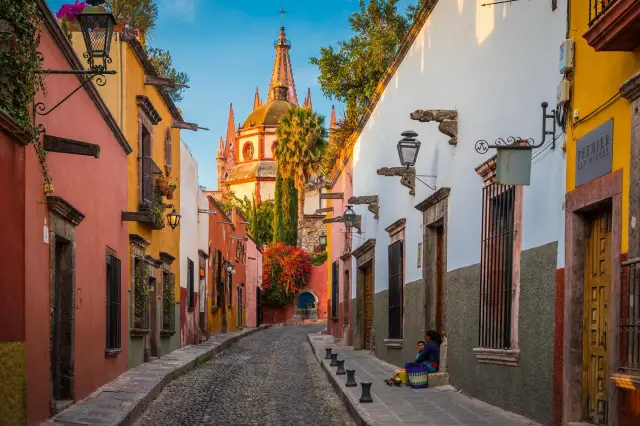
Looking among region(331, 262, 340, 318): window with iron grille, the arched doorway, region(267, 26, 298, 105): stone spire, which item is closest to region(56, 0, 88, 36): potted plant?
region(331, 262, 340, 318): window with iron grille

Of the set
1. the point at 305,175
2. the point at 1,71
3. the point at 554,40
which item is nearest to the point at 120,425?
the point at 1,71

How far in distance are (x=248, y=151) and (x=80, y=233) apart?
7394 cm

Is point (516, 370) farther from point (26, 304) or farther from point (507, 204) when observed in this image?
point (26, 304)

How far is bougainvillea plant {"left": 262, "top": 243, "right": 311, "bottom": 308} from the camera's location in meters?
53.2

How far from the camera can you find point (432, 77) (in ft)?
45.1

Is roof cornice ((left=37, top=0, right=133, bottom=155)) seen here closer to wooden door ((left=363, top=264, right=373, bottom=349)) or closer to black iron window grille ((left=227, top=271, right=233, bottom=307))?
wooden door ((left=363, top=264, right=373, bottom=349))

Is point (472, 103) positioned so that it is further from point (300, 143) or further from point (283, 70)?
point (283, 70)

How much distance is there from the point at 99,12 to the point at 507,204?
4.54 metres

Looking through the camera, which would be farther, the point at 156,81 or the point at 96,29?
the point at 156,81

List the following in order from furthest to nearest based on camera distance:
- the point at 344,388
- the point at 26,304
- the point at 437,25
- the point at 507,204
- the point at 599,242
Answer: the point at 437,25
the point at 344,388
the point at 507,204
the point at 26,304
the point at 599,242

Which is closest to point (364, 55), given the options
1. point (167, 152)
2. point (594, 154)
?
point (167, 152)

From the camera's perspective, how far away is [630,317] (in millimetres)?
6223

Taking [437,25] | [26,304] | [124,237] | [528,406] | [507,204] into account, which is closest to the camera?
[26,304]

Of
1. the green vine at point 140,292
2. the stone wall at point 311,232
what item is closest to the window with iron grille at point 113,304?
the green vine at point 140,292
